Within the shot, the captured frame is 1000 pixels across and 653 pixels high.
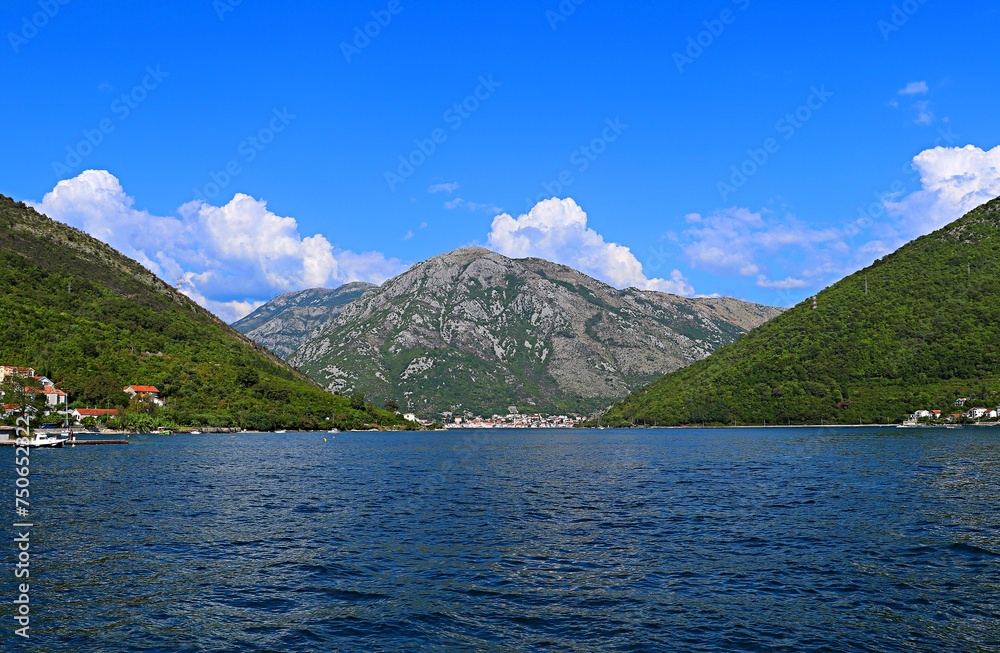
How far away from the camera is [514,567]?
3316 cm

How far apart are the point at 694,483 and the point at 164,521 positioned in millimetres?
50507

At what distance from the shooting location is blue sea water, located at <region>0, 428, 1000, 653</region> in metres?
23.0

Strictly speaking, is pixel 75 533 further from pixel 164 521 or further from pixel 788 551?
pixel 788 551

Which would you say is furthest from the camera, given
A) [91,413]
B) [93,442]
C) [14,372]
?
[91,413]

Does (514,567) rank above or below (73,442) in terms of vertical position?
below

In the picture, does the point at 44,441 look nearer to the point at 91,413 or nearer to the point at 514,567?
the point at 91,413

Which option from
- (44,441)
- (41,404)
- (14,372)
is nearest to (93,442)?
(44,441)

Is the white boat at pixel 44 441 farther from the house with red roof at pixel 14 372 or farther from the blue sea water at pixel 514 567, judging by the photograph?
the blue sea water at pixel 514 567

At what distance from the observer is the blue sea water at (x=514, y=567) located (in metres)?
23.0

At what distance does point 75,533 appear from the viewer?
41125 millimetres

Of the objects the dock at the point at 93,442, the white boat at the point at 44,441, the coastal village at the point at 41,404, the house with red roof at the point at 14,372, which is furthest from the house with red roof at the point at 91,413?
the white boat at the point at 44,441

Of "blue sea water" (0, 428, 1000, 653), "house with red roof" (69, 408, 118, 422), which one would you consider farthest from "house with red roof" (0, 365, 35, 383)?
"blue sea water" (0, 428, 1000, 653)

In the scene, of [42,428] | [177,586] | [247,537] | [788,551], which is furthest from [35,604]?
[42,428]

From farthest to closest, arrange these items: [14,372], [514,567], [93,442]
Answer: [14,372]
[93,442]
[514,567]
